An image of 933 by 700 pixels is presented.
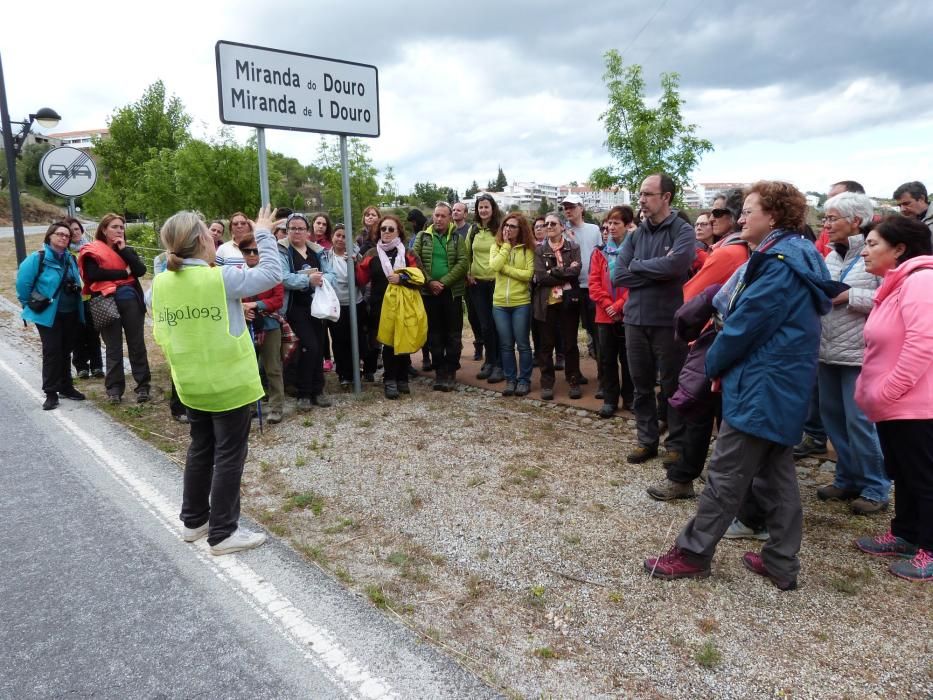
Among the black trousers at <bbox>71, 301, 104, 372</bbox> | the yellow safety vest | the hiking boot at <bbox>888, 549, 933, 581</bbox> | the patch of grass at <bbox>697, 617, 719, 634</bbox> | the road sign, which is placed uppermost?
the road sign

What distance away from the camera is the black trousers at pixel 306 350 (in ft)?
21.9

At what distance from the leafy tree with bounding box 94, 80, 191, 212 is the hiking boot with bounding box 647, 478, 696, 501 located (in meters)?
36.1

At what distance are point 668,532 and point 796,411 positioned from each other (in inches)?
44.9

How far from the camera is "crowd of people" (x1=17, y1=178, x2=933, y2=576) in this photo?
3.19 m

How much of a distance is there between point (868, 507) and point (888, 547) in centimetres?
54

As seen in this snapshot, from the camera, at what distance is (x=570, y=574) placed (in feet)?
11.1

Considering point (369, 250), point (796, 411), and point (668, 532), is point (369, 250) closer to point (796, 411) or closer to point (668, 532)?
point (668, 532)

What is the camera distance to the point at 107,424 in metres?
6.27

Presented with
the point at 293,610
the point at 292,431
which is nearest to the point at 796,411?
the point at 293,610

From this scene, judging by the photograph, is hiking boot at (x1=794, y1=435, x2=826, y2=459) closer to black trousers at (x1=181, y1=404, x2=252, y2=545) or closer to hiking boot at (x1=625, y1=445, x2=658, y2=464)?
hiking boot at (x1=625, y1=445, x2=658, y2=464)

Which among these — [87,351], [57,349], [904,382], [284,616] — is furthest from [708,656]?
[87,351]

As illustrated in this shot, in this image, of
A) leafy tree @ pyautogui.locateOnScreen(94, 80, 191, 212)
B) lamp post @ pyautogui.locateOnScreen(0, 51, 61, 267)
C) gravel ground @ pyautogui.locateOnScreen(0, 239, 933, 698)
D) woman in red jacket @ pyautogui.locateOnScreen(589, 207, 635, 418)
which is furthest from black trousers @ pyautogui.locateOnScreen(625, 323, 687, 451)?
leafy tree @ pyautogui.locateOnScreen(94, 80, 191, 212)

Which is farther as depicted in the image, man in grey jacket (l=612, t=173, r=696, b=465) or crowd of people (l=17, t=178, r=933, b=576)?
man in grey jacket (l=612, t=173, r=696, b=465)

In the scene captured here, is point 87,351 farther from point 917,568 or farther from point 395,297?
point 917,568
